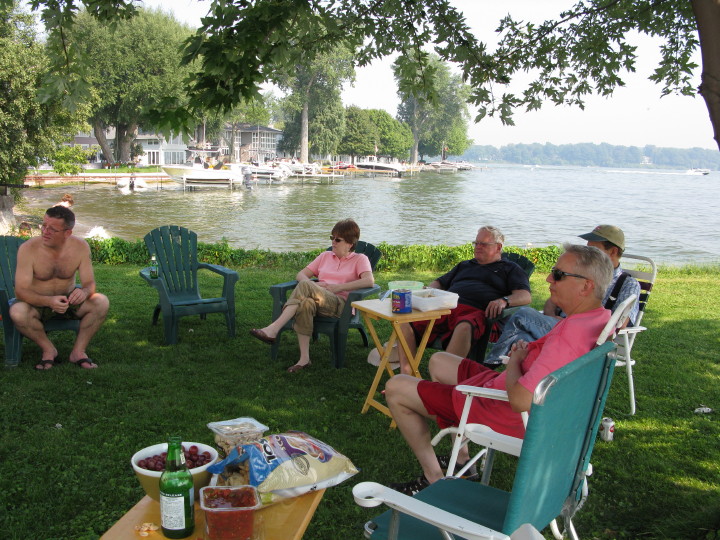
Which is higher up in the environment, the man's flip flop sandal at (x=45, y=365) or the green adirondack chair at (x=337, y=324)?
the green adirondack chair at (x=337, y=324)

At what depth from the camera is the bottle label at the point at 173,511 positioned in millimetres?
1854

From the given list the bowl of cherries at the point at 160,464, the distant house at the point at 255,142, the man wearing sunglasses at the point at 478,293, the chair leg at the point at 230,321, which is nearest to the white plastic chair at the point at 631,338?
the man wearing sunglasses at the point at 478,293

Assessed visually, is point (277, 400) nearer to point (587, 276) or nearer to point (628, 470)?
point (628, 470)

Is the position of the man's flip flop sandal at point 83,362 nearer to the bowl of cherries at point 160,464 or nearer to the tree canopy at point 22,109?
the bowl of cherries at point 160,464

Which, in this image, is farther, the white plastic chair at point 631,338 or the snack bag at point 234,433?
the white plastic chair at point 631,338

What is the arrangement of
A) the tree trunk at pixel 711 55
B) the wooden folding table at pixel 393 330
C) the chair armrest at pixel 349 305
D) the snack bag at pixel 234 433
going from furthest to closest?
1. the chair armrest at pixel 349 305
2. the wooden folding table at pixel 393 330
3. the tree trunk at pixel 711 55
4. the snack bag at pixel 234 433

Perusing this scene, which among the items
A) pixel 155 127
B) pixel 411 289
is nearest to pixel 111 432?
pixel 155 127

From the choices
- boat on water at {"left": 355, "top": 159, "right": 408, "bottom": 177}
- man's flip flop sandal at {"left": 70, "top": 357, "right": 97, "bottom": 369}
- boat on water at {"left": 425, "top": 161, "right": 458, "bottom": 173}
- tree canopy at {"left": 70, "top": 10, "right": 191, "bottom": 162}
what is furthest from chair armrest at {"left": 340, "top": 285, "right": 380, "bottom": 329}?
boat on water at {"left": 425, "top": 161, "right": 458, "bottom": 173}

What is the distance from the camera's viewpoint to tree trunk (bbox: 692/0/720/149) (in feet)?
9.00

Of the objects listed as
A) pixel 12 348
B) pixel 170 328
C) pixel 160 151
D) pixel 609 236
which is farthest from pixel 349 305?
pixel 160 151

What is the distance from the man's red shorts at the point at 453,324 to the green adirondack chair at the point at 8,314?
2763mm

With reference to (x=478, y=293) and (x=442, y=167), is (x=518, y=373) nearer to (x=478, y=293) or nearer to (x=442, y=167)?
(x=478, y=293)

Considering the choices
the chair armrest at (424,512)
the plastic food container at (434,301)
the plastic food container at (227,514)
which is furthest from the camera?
the plastic food container at (434,301)

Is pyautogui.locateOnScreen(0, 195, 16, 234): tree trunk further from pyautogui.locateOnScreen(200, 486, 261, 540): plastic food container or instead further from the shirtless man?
pyautogui.locateOnScreen(200, 486, 261, 540): plastic food container
